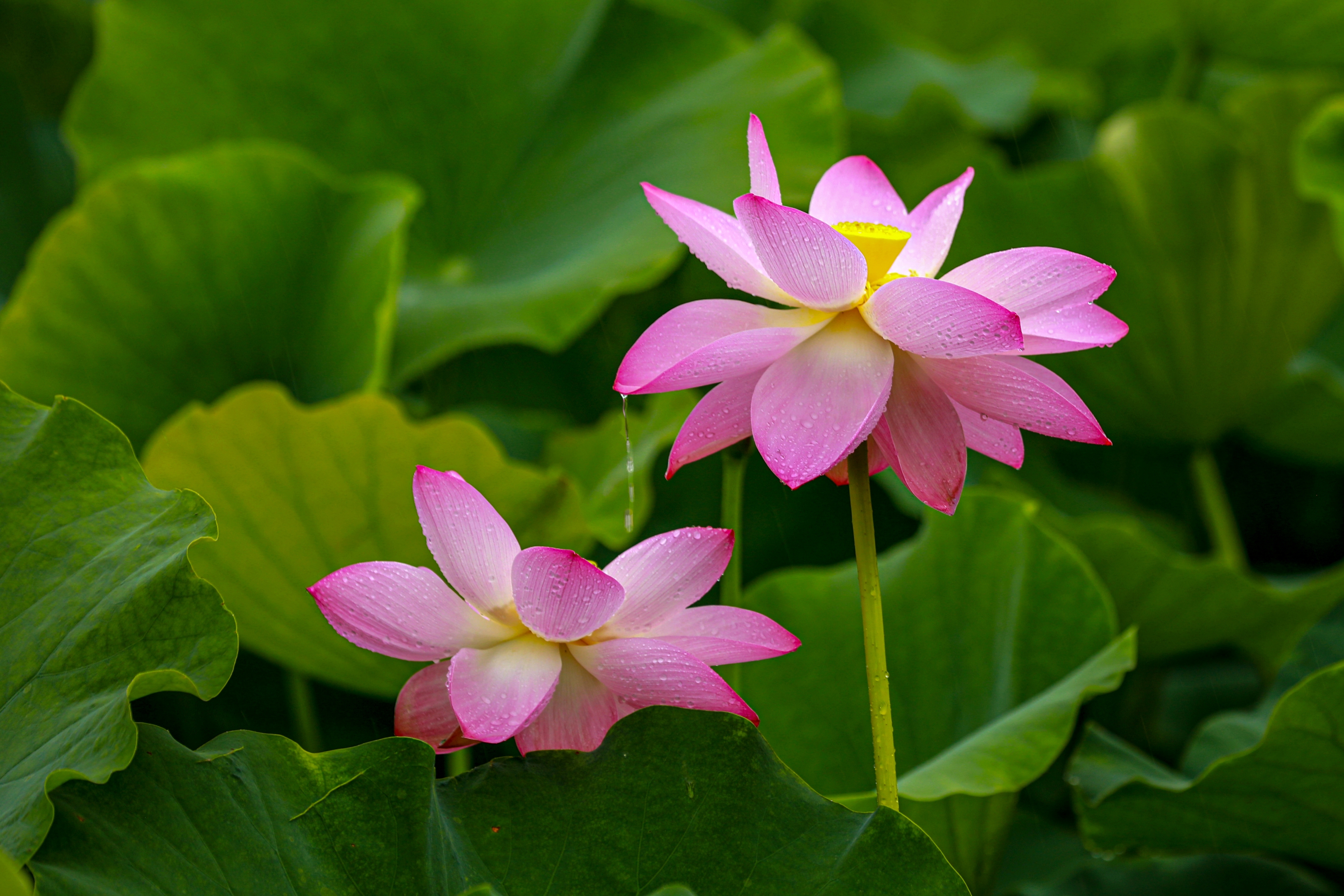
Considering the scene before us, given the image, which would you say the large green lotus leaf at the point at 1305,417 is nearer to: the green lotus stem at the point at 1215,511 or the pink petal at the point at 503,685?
the green lotus stem at the point at 1215,511

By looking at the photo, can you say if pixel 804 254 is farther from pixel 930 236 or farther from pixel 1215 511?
pixel 1215 511

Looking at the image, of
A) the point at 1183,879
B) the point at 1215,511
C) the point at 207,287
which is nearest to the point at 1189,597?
the point at 1183,879

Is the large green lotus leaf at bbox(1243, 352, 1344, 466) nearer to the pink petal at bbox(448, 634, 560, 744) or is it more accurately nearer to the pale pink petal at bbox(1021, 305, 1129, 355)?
the pale pink petal at bbox(1021, 305, 1129, 355)

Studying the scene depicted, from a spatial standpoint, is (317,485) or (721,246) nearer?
(721,246)

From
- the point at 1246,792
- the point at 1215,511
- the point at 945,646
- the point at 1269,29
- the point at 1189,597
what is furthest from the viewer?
the point at 1269,29

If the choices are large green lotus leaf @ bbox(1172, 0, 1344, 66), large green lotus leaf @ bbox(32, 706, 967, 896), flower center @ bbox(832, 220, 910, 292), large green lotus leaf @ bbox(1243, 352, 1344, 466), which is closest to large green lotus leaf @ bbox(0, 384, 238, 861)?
large green lotus leaf @ bbox(32, 706, 967, 896)

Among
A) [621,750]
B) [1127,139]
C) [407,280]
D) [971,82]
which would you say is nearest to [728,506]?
[621,750]
